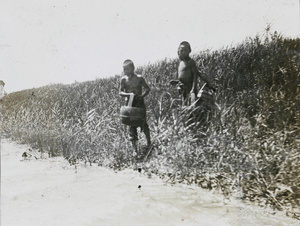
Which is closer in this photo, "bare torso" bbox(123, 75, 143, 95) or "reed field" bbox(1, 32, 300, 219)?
"reed field" bbox(1, 32, 300, 219)

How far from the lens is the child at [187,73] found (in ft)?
14.2

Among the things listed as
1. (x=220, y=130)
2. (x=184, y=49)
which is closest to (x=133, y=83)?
(x=184, y=49)

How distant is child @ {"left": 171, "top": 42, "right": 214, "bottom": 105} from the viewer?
14.2 ft

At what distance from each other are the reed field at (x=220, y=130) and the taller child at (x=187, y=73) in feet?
1.21

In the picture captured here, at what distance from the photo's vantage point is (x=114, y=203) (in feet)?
9.95

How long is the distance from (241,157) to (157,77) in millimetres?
3949

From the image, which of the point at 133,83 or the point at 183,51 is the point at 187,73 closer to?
the point at 183,51

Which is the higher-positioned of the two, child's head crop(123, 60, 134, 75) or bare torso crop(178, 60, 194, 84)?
child's head crop(123, 60, 134, 75)

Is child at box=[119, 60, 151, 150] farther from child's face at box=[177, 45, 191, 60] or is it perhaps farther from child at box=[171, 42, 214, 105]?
child's face at box=[177, 45, 191, 60]

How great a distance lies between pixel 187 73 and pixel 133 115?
1.14m

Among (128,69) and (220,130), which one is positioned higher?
(128,69)

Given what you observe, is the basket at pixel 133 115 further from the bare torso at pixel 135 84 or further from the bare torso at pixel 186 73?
the bare torso at pixel 186 73

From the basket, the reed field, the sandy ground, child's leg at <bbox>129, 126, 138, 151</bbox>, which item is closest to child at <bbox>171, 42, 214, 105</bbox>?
the reed field

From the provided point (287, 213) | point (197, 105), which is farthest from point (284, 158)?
point (197, 105)
